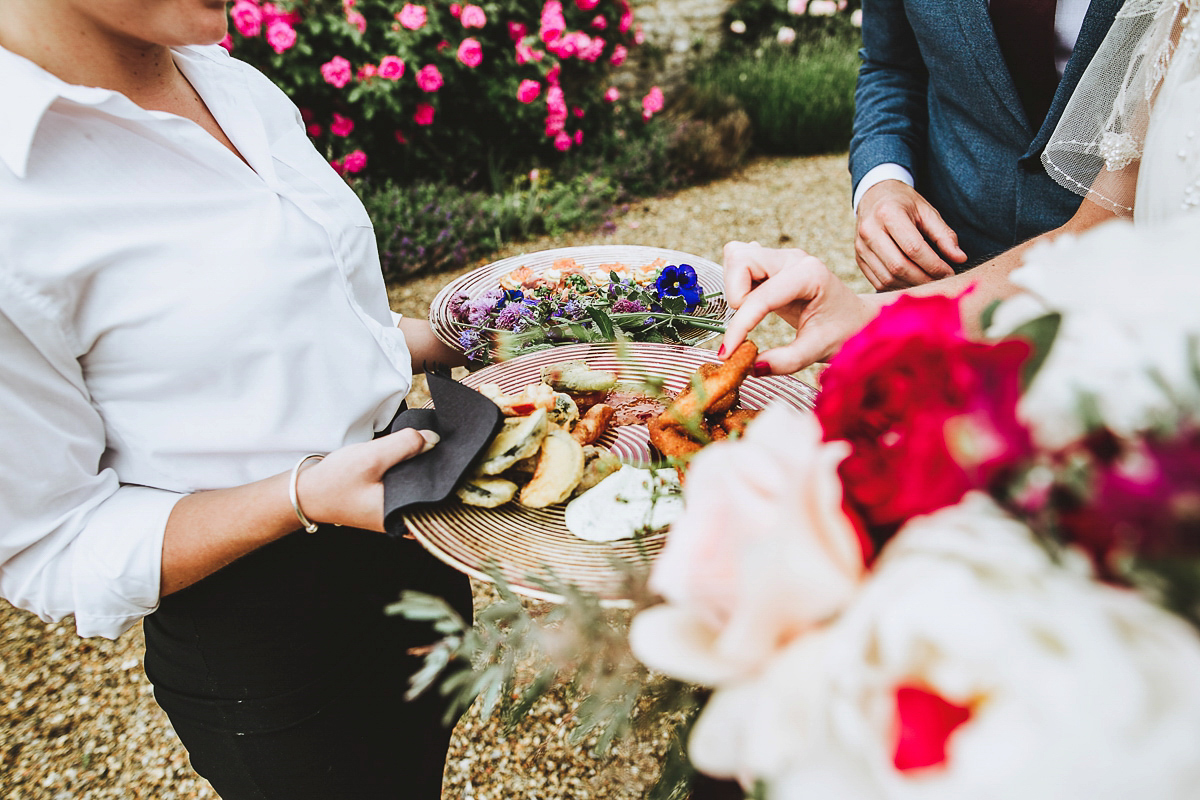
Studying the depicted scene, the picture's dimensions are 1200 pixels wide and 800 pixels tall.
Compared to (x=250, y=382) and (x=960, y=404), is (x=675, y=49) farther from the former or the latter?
(x=960, y=404)

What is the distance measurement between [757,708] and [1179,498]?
0.81ft

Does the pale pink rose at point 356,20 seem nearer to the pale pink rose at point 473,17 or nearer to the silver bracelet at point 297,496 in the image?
the pale pink rose at point 473,17

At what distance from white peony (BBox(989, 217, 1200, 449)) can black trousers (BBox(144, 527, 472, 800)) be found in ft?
4.42

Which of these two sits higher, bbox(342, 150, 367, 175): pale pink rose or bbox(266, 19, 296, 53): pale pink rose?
bbox(266, 19, 296, 53): pale pink rose

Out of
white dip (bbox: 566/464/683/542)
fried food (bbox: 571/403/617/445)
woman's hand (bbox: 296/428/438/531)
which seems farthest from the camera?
fried food (bbox: 571/403/617/445)

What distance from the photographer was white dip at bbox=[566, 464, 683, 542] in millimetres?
923

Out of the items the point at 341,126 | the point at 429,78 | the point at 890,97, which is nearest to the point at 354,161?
the point at 341,126

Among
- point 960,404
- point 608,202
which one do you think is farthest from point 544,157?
point 960,404

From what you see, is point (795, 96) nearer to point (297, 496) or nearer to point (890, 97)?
point (890, 97)

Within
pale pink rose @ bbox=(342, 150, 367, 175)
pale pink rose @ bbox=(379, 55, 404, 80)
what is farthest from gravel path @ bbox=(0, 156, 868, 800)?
pale pink rose @ bbox=(379, 55, 404, 80)

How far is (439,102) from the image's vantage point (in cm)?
576

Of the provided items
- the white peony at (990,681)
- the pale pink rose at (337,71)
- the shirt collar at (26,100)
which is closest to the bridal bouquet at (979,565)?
the white peony at (990,681)

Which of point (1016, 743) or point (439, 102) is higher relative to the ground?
point (1016, 743)

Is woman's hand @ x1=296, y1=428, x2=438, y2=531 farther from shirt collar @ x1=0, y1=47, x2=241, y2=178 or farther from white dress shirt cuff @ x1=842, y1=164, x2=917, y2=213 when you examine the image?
white dress shirt cuff @ x1=842, y1=164, x2=917, y2=213
